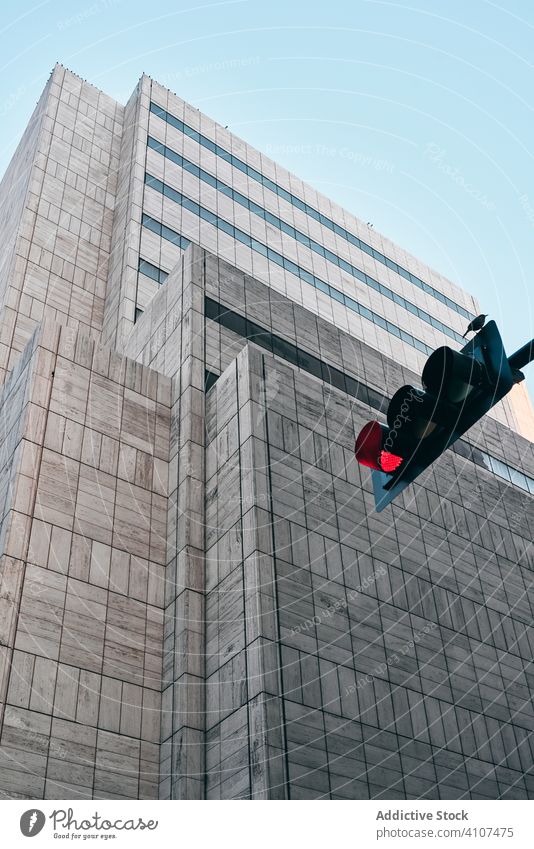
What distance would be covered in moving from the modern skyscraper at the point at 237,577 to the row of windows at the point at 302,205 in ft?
72.5

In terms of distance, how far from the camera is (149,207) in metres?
45.0

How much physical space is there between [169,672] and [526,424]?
50.9 m

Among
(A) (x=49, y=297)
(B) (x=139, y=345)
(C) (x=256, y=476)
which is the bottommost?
(C) (x=256, y=476)

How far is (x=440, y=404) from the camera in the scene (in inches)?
261

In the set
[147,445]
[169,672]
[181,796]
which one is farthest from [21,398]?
[181,796]

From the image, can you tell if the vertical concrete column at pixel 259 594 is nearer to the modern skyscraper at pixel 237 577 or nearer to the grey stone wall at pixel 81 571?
the modern skyscraper at pixel 237 577

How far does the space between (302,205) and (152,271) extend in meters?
21.1

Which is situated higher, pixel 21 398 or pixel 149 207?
pixel 149 207

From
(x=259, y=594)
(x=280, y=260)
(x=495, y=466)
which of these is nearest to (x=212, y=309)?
(x=259, y=594)

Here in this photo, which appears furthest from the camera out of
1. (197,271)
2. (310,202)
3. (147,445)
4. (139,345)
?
(310,202)

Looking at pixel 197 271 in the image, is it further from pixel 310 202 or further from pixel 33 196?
pixel 310 202

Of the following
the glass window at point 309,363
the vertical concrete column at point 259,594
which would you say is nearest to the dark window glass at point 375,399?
the glass window at point 309,363

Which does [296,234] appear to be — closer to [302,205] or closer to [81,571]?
[302,205]

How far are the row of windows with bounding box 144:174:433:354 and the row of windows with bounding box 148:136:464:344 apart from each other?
3.16 metres
